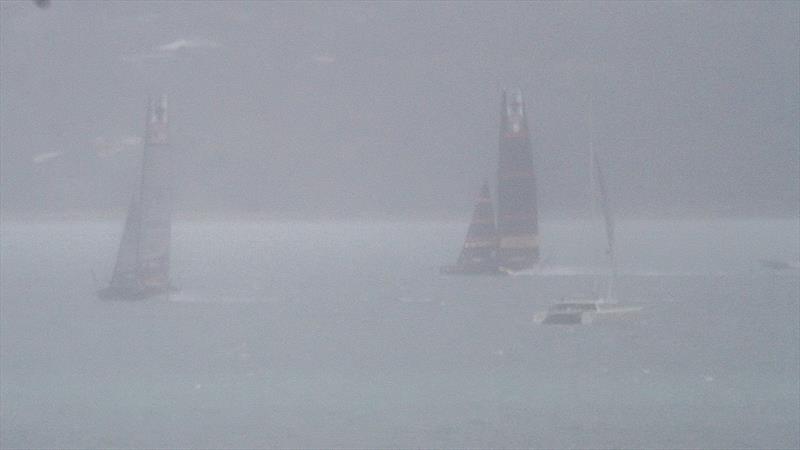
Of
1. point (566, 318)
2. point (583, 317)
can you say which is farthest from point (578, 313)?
point (566, 318)

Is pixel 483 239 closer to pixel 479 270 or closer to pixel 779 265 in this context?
Answer: pixel 479 270

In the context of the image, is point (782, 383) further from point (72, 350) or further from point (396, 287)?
point (396, 287)

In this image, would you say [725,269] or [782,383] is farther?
[725,269]

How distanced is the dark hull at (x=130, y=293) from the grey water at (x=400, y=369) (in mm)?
822

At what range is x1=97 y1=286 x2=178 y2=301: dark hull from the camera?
50.2 m

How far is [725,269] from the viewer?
82.0 m

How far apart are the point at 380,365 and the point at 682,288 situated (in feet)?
104

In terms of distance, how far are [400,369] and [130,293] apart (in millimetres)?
19448

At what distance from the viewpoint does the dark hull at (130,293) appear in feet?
165

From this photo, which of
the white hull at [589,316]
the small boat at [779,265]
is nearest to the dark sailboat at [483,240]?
the white hull at [589,316]

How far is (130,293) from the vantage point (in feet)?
167

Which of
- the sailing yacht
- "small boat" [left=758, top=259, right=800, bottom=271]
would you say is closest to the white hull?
the sailing yacht

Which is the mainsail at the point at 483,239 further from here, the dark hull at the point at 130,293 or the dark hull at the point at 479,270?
Result: the dark hull at the point at 130,293

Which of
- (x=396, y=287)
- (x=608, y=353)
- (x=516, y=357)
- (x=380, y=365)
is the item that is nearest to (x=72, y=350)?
(x=380, y=365)
